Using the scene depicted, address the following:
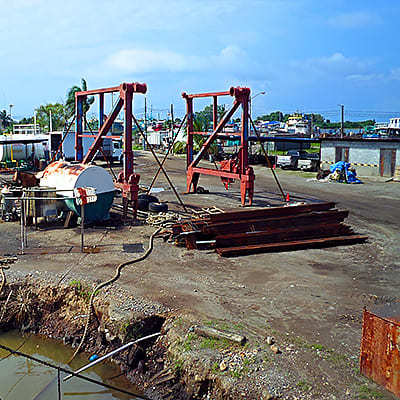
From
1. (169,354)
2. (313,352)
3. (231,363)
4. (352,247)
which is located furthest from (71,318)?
(352,247)

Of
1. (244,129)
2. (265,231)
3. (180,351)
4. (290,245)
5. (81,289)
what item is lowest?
(180,351)

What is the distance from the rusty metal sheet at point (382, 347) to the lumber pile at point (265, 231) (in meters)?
6.41

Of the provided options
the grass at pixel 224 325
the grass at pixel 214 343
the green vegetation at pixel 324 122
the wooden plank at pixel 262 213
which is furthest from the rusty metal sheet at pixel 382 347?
the green vegetation at pixel 324 122

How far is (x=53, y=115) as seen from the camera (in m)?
65.6

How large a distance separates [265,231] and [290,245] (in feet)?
2.85

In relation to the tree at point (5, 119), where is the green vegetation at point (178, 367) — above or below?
below

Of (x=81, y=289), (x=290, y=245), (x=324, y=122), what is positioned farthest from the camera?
(x=324, y=122)

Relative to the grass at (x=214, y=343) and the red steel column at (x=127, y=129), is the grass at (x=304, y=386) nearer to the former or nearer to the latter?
the grass at (x=214, y=343)

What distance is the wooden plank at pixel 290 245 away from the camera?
1304 cm

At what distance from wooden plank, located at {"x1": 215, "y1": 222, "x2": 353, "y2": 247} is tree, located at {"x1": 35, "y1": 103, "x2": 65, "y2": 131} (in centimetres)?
5646

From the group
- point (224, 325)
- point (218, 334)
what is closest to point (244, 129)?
point (224, 325)

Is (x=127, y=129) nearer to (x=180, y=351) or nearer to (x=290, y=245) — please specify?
(x=290, y=245)

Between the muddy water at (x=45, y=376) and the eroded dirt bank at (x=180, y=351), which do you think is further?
the muddy water at (x=45, y=376)

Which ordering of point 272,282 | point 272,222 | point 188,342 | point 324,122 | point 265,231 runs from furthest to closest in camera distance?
point 324,122 → point 272,222 → point 265,231 → point 272,282 → point 188,342
